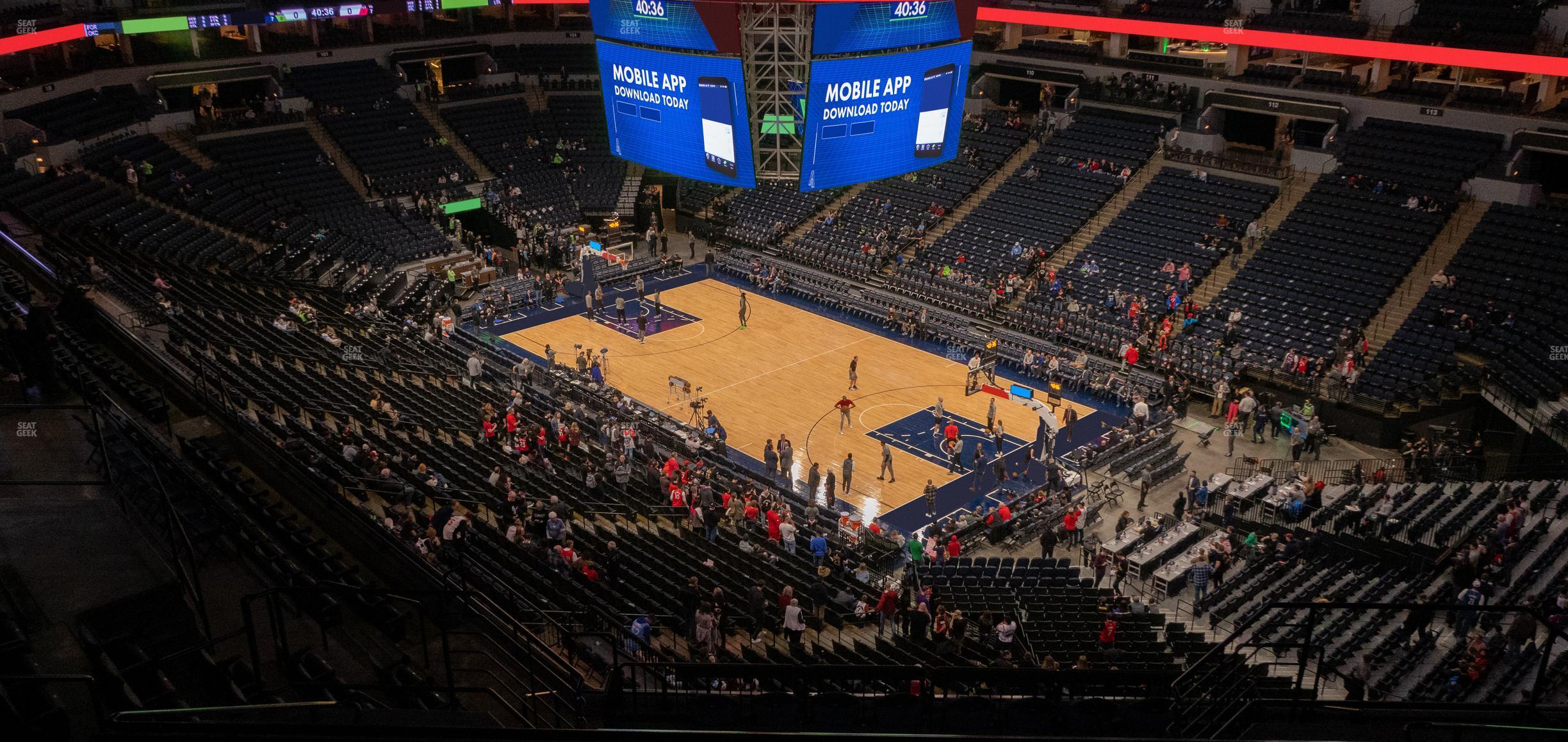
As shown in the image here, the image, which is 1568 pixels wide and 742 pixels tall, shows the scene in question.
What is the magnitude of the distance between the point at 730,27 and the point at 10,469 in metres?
13.4

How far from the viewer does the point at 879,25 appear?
21797 mm

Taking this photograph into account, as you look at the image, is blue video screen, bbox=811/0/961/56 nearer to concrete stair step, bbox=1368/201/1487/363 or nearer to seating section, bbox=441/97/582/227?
concrete stair step, bbox=1368/201/1487/363

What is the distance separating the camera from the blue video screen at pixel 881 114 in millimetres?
21938

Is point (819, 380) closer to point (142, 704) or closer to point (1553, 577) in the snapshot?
point (1553, 577)

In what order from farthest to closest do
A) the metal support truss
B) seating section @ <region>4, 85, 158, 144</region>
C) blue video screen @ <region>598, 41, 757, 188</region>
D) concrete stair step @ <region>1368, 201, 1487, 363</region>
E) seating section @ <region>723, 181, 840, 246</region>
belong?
1. seating section @ <region>723, 181, 840, 246</region>
2. seating section @ <region>4, 85, 158, 144</region>
3. concrete stair step @ <region>1368, 201, 1487, 363</region>
4. blue video screen @ <region>598, 41, 757, 188</region>
5. the metal support truss

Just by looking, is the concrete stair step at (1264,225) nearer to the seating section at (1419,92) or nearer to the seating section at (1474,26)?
the seating section at (1419,92)

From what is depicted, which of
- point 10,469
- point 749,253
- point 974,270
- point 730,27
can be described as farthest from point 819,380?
point 10,469

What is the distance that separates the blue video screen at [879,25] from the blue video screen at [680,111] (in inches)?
70.3

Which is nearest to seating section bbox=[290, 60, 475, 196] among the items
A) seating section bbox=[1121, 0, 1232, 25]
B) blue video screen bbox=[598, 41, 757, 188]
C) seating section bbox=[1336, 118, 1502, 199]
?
blue video screen bbox=[598, 41, 757, 188]

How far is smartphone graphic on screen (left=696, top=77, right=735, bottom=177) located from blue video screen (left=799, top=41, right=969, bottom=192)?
143cm

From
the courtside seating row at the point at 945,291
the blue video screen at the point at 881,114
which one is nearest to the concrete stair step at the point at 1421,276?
the courtside seating row at the point at 945,291

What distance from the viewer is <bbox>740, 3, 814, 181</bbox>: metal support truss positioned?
21562mm

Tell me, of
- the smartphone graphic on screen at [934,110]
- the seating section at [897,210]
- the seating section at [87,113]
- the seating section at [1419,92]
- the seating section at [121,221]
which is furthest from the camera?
the seating section at [897,210]

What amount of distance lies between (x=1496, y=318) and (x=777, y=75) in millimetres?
20651
